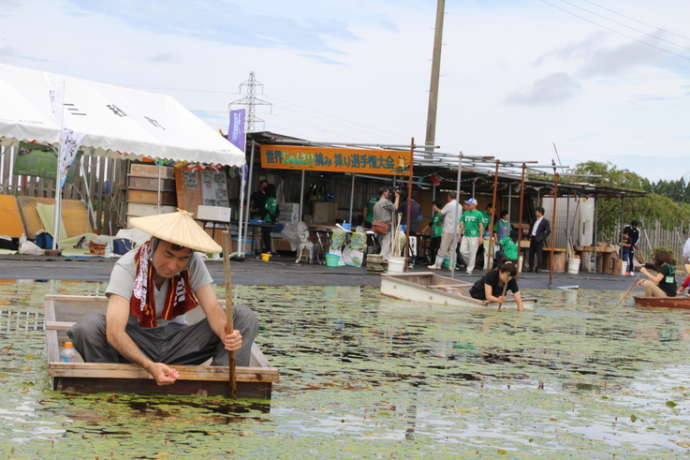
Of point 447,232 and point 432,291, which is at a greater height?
point 447,232

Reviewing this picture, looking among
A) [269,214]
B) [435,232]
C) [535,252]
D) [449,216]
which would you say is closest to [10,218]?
[269,214]

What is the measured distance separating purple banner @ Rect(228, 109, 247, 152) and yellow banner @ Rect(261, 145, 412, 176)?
2.39 meters

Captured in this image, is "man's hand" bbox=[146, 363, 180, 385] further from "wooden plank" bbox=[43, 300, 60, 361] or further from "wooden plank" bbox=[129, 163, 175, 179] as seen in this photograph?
"wooden plank" bbox=[129, 163, 175, 179]

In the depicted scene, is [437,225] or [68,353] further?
[437,225]

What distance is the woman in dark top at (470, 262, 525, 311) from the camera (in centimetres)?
1324

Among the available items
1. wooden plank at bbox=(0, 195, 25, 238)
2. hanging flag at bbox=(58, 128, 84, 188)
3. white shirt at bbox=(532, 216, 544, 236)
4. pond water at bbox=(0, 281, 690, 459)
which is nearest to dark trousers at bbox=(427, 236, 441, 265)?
white shirt at bbox=(532, 216, 544, 236)

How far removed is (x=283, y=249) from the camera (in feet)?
81.0

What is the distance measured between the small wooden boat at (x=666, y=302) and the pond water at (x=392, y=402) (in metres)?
4.95

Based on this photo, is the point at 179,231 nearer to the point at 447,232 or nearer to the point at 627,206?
the point at 447,232

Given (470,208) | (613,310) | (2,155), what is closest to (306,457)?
(613,310)

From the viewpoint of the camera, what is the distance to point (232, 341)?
5.58 metres

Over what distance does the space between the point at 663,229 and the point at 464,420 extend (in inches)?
1289

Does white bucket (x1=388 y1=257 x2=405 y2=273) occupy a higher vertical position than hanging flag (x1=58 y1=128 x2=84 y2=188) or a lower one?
lower

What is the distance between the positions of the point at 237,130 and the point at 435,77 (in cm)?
728
